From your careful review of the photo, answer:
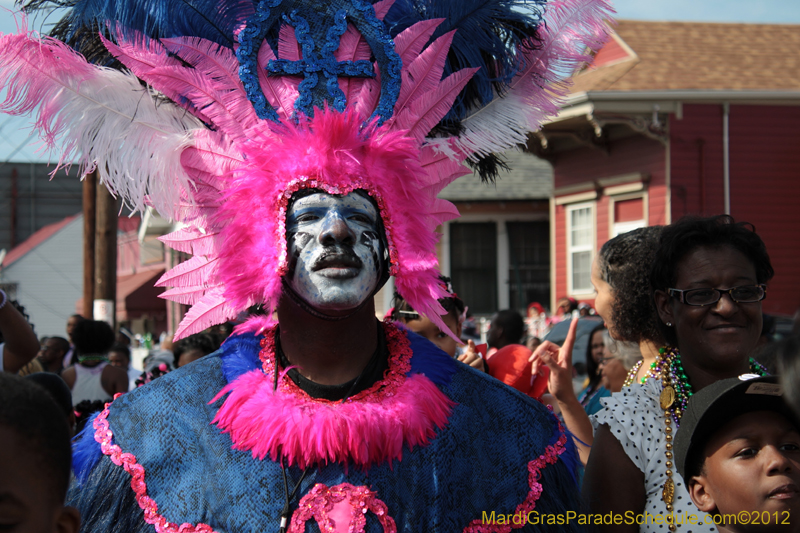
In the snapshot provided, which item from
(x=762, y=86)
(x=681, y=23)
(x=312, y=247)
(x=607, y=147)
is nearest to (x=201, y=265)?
(x=312, y=247)

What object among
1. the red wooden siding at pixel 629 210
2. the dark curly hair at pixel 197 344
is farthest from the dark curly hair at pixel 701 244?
the red wooden siding at pixel 629 210

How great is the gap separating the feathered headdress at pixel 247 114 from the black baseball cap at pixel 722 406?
0.80 m

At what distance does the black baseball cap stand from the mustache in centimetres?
98

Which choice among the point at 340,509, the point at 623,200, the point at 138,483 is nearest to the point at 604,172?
the point at 623,200

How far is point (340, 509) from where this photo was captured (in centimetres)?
199

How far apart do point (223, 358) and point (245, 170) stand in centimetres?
57

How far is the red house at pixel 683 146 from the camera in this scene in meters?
12.0

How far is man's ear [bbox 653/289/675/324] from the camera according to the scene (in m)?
2.46

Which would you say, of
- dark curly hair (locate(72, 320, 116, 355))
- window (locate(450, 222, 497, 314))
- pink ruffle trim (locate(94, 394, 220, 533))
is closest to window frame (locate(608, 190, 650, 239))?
window (locate(450, 222, 497, 314))

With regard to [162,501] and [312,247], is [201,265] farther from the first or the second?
[162,501]

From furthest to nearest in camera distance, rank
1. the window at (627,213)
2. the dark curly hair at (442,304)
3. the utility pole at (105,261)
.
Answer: the window at (627,213) < the utility pole at (105,261) < the dark curly hair at (442,304)

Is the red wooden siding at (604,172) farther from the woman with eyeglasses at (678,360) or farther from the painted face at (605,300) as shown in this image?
the woman with eyeglasses at (678,360)

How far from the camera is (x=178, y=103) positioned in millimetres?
2332

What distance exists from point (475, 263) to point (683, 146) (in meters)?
5.09
